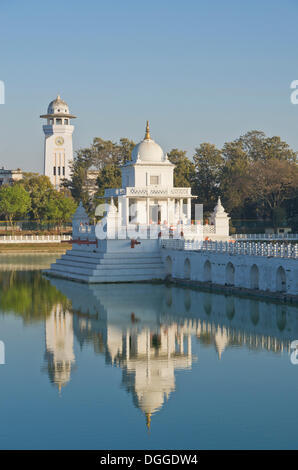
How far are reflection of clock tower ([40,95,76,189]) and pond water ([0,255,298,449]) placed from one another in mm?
94948

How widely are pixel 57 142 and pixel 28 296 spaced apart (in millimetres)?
93265

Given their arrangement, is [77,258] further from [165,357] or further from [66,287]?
[165,357]

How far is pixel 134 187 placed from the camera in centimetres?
5584

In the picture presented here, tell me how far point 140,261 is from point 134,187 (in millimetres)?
7519

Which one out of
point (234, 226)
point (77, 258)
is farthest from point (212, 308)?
point (234, 226)

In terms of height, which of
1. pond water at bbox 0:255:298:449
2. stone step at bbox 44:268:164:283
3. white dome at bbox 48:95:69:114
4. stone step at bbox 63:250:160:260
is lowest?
pond water at bbox 0:255:298:449

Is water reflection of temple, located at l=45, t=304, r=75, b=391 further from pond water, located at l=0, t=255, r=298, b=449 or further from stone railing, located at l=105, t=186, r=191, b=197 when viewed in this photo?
stone railing, located at l=105, t=186, r=191, b=197

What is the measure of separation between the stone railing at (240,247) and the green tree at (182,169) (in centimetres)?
4330

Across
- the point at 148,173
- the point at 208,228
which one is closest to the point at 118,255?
the point at 208,228

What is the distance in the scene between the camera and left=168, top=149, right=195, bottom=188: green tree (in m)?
94.3

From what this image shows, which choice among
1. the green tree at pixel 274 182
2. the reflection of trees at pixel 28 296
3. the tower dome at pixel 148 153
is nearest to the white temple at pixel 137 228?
the tower dome at pixel 148 153

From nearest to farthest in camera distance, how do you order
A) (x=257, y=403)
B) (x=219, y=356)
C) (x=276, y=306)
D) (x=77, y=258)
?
(x=257, y=403) → (x=219, y=356) → (x=276, y=306) → (x=77, y=258)

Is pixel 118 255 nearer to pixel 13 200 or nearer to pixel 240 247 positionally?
pixel 240 247

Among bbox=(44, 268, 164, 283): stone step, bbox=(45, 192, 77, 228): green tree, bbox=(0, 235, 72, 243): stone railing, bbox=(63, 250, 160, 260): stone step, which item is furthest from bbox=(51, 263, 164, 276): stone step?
bbox=(45, 192, 77, 228): green tree
